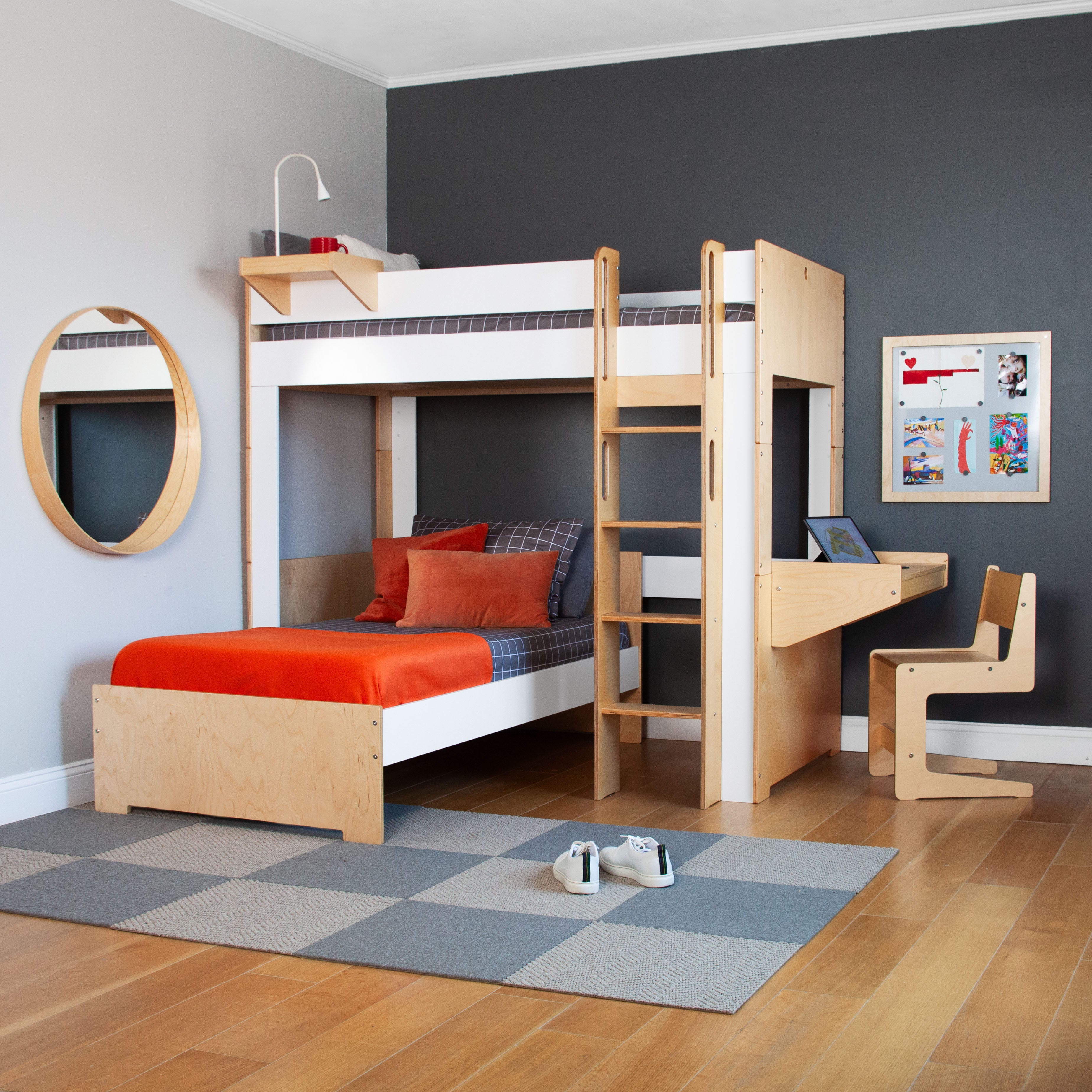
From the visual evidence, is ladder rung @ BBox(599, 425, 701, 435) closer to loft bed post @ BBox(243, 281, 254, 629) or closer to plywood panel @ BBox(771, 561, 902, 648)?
plywood panel @ BBox(771, 561, 902, 648)

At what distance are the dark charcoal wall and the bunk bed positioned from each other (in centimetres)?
22

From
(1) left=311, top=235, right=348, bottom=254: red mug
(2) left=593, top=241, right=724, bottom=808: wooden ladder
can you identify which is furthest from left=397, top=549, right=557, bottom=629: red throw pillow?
(1) left=311, top=235, right=348, bottom=254: red mug

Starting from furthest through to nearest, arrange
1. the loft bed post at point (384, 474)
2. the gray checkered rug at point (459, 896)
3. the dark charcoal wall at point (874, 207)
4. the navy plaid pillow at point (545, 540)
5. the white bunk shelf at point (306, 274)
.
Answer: the loft bed post at point (384, 474) → the navy plaid pillow at point (545, 540) → the dark charcoal wall at point (874, 207) → the white bunk shelf at point (306, 274) → the gray checkered rug at point (459, 896)

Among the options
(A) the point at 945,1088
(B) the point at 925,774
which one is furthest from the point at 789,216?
(A) the point at 945,1088

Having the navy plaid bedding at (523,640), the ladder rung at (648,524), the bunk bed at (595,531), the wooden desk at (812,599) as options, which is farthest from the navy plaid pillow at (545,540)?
the wooden desk at (812,599)

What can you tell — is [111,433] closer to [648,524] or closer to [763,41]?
[648,524]

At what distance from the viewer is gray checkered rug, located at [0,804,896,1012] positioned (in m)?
2.66

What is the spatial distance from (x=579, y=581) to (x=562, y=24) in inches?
87.9

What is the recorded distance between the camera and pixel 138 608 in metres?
4.42

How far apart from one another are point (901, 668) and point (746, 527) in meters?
0.72

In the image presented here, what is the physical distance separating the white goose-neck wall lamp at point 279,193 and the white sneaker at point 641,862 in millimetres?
2566

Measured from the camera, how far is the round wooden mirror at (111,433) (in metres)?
4.03

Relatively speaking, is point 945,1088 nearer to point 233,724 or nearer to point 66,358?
point 233,724

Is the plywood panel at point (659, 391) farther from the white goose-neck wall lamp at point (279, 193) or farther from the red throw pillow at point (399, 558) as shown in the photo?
the white goose-neck wall lamp at point (279, 193)
